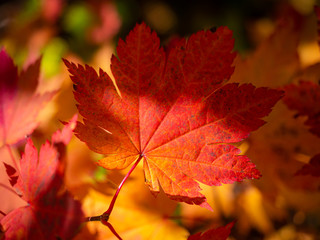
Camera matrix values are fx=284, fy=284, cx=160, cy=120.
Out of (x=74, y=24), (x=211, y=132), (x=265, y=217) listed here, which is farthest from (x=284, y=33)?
(x=74, y=24)

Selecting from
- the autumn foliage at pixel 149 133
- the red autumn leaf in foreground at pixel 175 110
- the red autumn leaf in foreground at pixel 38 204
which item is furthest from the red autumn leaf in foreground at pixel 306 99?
the red autumn leaf in foreground at pixel 38 204

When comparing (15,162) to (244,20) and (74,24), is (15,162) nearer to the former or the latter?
(74,24)

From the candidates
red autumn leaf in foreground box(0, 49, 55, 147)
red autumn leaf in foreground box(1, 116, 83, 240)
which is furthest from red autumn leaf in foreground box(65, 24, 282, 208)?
red autumn leaf in foreground box(0, 49, 55, 147)

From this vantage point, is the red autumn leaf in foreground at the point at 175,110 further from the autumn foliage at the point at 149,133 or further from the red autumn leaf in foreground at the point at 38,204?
the red autumn leaf in foreground at the point at 38,204

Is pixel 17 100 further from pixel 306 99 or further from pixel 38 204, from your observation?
pixel 306 99

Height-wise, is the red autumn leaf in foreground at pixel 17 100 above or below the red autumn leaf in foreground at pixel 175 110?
above
